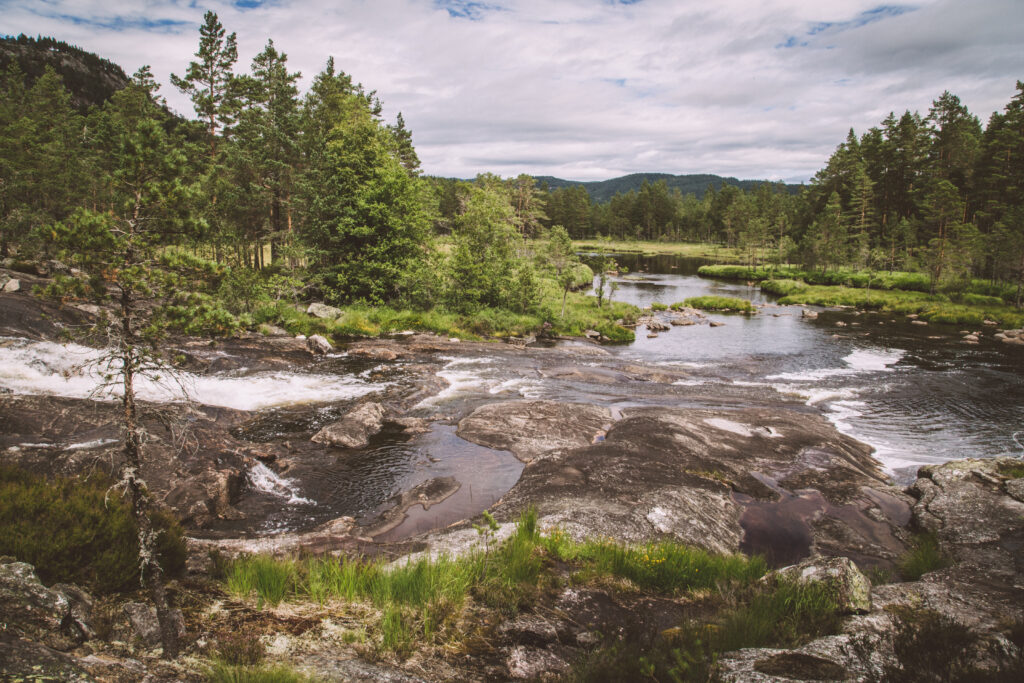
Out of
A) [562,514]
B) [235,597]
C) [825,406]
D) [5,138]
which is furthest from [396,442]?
[5,138]

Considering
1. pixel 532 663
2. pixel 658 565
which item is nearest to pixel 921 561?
pixel 658 565

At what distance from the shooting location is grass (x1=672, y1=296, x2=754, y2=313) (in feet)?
179

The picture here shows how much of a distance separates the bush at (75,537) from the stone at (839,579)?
28.5 ft

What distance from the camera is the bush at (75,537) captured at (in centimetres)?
540

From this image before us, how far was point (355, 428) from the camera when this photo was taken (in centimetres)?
1616

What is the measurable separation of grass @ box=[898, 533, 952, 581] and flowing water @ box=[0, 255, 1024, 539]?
19.5 feet

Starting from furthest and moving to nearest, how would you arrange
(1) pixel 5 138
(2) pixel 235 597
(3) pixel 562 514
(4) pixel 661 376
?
(1) pixel 5 138
(4) pixel 661 376
(3) pixel 562 514
(2) pixel 235 597

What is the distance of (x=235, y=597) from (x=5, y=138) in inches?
1941

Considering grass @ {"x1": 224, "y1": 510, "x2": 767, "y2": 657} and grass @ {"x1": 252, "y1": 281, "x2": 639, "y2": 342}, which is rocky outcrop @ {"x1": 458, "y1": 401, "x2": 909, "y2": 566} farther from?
grass @ {"x1": 252, "y1": 281, "x2": 639, "y2": 342}

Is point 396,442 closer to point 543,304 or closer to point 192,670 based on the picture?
point 192,670

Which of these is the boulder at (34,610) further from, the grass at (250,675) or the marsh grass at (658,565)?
the marsh grass at (658,565)

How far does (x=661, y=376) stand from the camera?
2559cm

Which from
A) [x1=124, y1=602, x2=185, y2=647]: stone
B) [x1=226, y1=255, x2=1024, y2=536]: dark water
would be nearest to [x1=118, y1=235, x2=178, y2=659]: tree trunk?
[x1=124, y1=602, x2=185, y2=647]: stone

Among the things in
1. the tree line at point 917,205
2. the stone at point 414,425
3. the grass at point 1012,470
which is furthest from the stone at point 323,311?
the tree line at point 917,205
